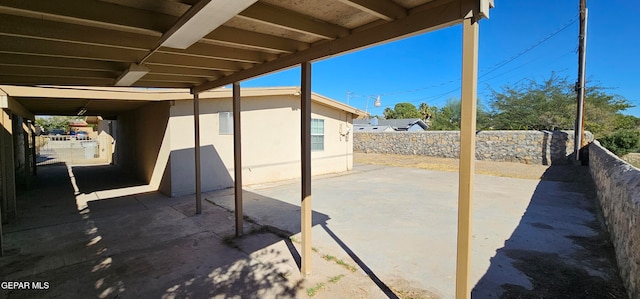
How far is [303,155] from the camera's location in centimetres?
324

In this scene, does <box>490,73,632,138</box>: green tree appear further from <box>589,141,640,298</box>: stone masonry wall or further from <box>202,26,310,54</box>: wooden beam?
<box>202,26,310,54</box>: wooden beam

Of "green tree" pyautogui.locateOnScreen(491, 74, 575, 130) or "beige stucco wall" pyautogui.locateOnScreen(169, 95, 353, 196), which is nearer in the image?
"beige stucco wall" pyautogui.locateOnScreen(169, 95, 353, 196)

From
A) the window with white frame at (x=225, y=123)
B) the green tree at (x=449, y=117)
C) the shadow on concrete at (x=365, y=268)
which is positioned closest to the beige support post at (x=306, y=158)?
the shadow on concrete at (x=365, y=268)

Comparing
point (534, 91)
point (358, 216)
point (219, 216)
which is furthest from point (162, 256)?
point (534, 91)

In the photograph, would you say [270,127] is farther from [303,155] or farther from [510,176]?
[510,176]

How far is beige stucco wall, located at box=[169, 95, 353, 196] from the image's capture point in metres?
7.33

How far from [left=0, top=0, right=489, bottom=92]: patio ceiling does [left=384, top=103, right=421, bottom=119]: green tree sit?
5710 centimetres

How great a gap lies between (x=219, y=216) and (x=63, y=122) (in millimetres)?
62106

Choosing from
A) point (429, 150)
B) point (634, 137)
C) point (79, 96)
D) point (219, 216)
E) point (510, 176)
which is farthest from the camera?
point (429, 150)

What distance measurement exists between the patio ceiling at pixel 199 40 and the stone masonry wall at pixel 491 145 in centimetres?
1390

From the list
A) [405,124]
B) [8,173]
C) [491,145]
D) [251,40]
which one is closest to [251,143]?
[8,173]

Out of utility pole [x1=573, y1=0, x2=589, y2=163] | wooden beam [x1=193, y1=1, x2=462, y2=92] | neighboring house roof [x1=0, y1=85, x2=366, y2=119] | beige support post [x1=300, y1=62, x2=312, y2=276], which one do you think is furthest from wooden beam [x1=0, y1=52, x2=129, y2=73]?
utility pole [x1=573, y1=0, x2=589, y2=163]

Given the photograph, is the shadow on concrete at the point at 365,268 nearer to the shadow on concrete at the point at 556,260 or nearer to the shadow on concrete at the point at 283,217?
the shadow on concrete at the point at 283,217

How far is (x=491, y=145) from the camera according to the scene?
14.6m
